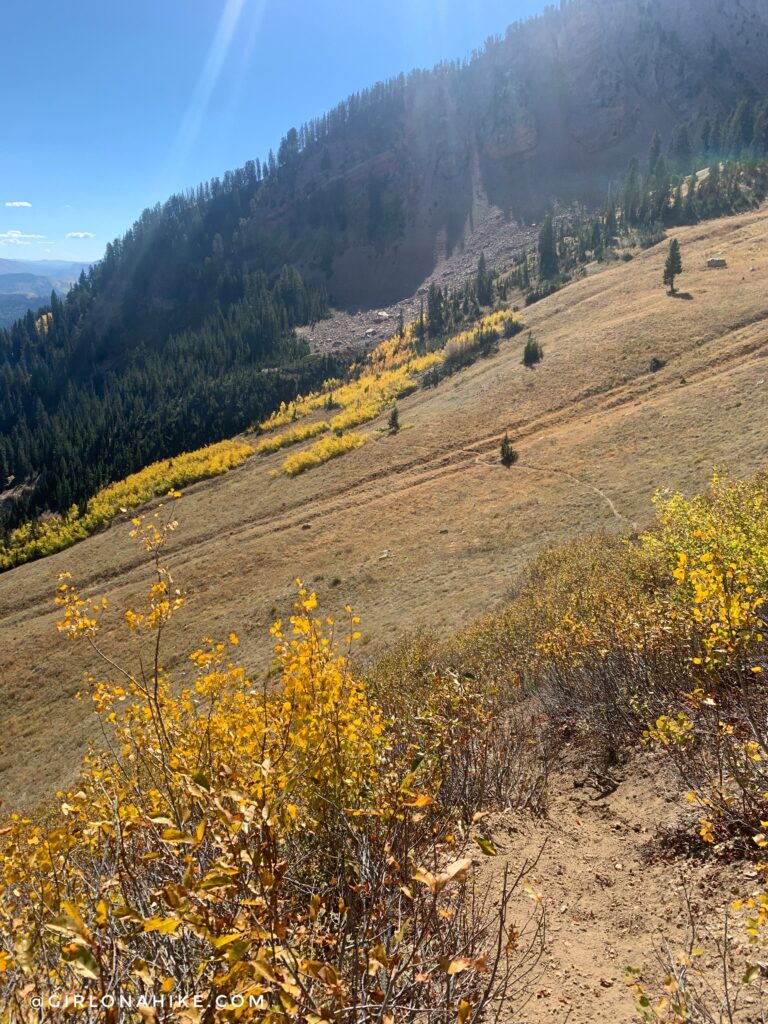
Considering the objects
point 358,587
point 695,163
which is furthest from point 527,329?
point 695,163

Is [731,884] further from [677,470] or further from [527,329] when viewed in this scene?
[527,329]

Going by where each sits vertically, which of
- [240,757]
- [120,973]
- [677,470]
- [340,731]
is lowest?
[677,470]

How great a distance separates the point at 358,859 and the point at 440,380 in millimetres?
68925

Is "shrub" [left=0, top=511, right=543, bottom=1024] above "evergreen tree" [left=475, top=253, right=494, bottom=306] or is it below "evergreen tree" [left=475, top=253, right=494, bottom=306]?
below

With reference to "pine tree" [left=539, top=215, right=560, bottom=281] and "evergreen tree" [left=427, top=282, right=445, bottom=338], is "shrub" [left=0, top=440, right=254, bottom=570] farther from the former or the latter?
"pine tree" [left=539, top=215, right=560, bottom=281]

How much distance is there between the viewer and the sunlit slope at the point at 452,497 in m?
28.9

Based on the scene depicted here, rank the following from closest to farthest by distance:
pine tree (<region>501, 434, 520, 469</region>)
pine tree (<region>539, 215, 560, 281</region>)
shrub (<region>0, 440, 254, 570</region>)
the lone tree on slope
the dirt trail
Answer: the dirt trail → pine tree (<region>501, 434, 520, 469</region>) → the lone tree on slope → shrub (<region>0, 440, 254, 570</region>) → pine tree (<region>539, 215, 560, 281</region>)

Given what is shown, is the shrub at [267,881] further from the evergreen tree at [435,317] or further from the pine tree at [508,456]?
the evergreen tree at [435,317]

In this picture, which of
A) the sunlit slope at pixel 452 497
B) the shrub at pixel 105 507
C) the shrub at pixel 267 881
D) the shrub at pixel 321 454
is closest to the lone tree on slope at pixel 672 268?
the sunlit slope at pixel 452 497

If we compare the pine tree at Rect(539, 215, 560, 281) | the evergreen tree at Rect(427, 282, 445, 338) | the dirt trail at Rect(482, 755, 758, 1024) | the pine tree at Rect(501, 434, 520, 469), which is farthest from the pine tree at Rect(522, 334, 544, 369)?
the dirt trail at Rect(482, 755, 758, 1024)

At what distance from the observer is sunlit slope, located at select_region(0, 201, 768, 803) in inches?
1139

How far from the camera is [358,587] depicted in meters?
32.3

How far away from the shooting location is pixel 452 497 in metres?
39.3

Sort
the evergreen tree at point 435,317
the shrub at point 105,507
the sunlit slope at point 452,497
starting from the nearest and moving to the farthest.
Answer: the sunlit slope at point 452,497 < the shrub at point 105,507 < the evergreen tree at point 435,317
